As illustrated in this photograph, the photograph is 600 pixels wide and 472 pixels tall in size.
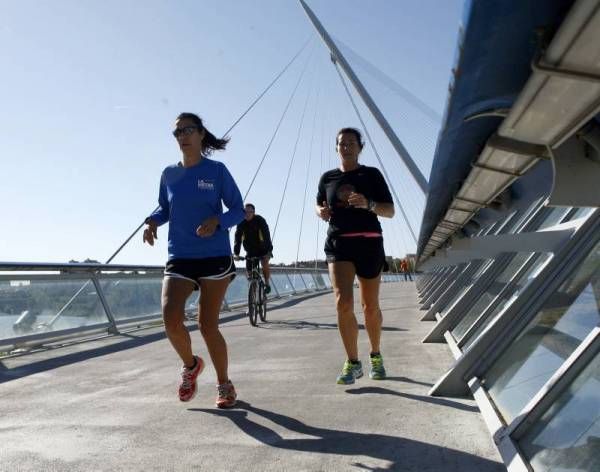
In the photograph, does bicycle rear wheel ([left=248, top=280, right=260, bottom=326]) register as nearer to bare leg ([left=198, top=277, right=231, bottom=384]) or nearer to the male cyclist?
the male cyclist

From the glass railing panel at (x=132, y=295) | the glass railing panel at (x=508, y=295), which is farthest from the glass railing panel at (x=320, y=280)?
the glass railing panel at (x=508, y=295)

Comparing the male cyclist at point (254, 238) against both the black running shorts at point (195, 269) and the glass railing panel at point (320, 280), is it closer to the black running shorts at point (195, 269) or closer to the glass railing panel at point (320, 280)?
the black running shorts at point (195, 269)

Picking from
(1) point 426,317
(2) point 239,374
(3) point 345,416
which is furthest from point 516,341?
(1) point 426,317

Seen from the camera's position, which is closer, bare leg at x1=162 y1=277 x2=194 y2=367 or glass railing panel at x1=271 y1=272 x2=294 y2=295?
bare leg at x1=162 y1=277 x2=194 y2=367

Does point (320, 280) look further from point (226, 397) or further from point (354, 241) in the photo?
point (226, 397)

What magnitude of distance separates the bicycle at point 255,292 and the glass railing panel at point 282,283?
9.62 metres

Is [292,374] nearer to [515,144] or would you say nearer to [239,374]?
[239,374]

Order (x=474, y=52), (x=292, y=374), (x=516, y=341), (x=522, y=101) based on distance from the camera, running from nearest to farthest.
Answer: (x=474, y=52) → (x=522, y=101) → (x=516, y=341) → (x=292, y=374)

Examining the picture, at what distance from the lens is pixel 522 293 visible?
2.84 meters

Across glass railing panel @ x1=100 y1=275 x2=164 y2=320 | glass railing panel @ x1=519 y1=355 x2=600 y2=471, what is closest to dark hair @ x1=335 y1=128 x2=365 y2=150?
glass railing panel @ x1=519 y1=355 x2=600 y2=471

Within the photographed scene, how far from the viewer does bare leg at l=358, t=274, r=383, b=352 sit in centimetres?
417

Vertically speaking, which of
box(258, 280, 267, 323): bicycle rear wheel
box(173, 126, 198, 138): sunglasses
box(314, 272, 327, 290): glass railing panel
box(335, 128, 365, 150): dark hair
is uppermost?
box(335, 128, 365, 150): dark hair

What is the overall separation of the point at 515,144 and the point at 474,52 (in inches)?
28.3

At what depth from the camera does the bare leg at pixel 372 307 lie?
4168 millimetres
